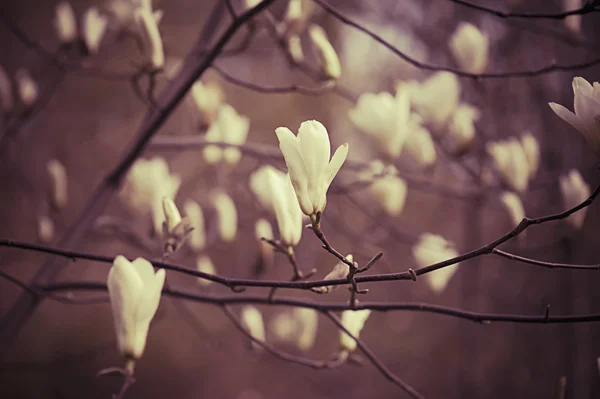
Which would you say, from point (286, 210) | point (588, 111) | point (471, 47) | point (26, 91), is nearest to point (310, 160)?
point (286, 210)

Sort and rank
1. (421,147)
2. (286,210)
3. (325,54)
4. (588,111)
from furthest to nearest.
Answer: (421,147)
(325,54)
(286,210)
(588,111)

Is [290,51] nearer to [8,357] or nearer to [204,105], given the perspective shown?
[204,105]

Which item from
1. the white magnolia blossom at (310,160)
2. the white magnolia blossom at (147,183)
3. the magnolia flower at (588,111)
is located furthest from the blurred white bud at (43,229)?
the magnolia flower at (588,111)

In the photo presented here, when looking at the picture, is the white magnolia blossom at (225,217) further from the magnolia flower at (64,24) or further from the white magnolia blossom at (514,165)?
the white magnolia blossom at (514,165)

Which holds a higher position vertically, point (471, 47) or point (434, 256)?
point (471, 47)

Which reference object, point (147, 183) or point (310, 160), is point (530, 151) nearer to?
point (310, 160)

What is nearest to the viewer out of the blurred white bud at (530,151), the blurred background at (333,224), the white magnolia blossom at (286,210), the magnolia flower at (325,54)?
the white magnolia blossom at (286,210)
